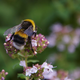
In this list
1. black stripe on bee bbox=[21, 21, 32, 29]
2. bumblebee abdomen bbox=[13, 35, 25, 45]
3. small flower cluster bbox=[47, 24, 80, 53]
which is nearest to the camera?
bumblebee abdomen bbox=[13, 35, 25, 45]

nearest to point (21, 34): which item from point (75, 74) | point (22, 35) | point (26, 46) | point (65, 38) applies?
point (22, 35)

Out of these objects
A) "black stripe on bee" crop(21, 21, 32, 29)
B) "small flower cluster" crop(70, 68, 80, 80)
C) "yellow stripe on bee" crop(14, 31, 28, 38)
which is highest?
"small flower cluster" crop(70, 68, 80, 80)

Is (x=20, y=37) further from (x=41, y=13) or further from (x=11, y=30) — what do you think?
(x=41, y=13)

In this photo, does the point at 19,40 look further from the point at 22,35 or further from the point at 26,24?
the point at 26,24

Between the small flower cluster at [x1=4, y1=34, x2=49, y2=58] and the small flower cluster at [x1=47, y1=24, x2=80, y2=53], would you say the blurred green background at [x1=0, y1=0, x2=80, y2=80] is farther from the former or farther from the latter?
the small flower cluster at [x1=4, y1=34, x2=49, y2=58]

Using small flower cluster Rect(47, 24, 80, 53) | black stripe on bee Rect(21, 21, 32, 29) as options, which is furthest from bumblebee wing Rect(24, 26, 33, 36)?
small flower cluster Rect(47, 24, 80, 53)

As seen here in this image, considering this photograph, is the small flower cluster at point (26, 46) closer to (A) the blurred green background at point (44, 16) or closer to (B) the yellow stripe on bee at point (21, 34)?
(B) the yellow stripe on bee at point (21, 34)
